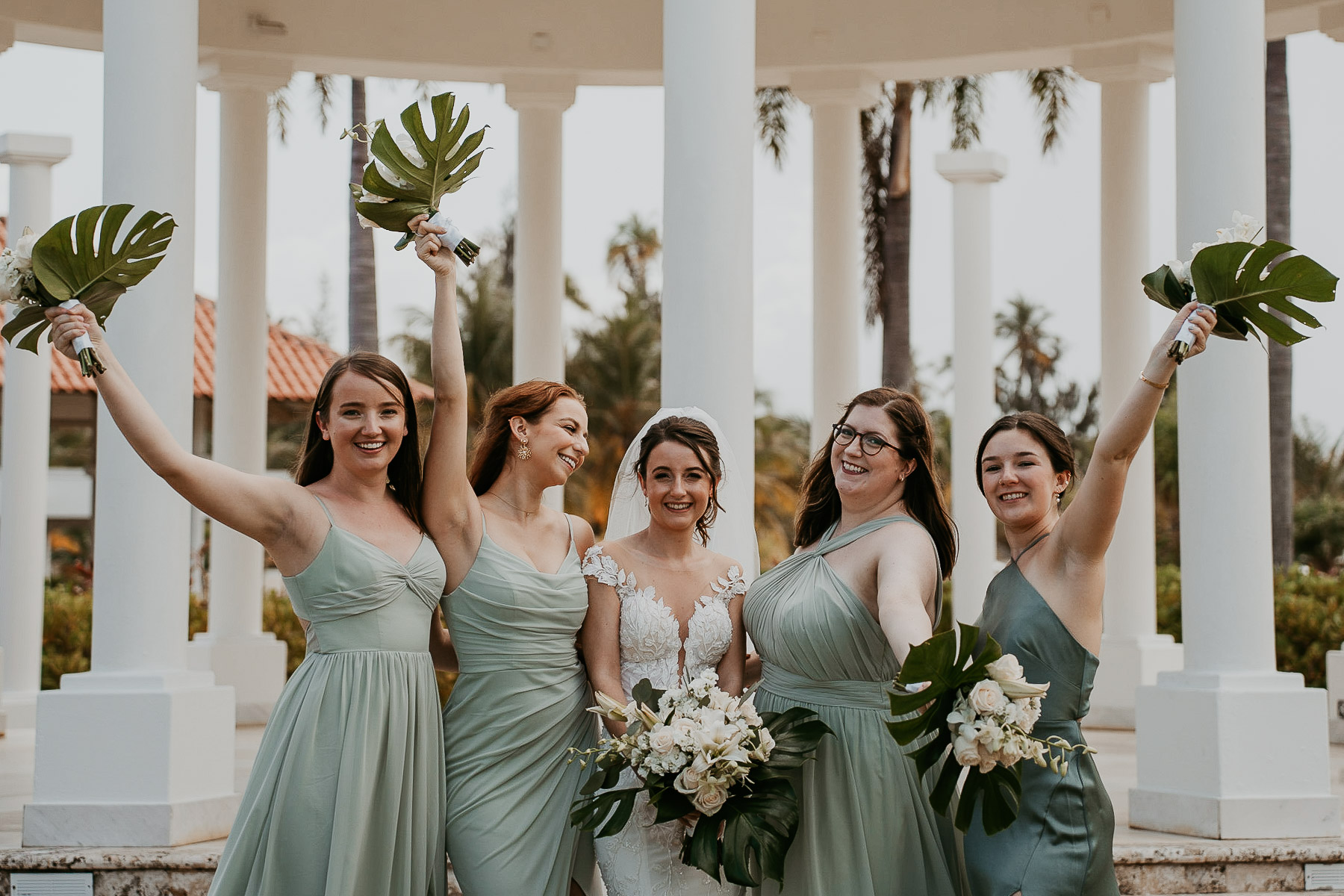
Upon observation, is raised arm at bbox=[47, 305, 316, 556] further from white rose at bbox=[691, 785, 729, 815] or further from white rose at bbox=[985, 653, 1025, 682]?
white rose at bbox=[985, 653, 1025, 682]

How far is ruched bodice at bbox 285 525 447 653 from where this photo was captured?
736cm

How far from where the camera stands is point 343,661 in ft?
24.2

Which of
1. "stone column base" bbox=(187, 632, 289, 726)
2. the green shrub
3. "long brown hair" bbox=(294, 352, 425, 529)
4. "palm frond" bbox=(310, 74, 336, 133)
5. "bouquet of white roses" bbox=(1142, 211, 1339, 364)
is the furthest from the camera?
"palm frond" bbox=(310, 74, 336, 133)

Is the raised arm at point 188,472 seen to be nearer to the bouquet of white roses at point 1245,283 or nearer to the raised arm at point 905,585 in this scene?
the raised arm at point 905,585

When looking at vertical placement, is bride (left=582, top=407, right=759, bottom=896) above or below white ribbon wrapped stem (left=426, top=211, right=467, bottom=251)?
below

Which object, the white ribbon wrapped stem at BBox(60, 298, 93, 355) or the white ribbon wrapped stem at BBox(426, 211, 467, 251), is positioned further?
the white ribbon wrapped stem at BBox(426, 211, 467, 251)

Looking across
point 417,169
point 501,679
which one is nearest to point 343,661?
point 501,679

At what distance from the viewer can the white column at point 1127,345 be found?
755 inches

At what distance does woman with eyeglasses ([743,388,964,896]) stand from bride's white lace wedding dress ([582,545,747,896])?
0.88 ft

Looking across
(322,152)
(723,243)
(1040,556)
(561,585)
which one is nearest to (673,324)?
(723,243)

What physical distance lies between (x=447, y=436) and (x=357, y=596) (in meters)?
0.97

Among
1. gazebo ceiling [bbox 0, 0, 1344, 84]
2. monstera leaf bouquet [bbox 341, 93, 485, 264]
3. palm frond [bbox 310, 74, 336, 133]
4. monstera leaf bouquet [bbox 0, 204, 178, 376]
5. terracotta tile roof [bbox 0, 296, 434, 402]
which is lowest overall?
monstera leaf bouquet [bbox 0, 204, 178, 376]

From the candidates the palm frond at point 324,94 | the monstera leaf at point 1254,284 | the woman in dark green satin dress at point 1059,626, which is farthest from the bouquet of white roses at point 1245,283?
the palm frond at point 324,94

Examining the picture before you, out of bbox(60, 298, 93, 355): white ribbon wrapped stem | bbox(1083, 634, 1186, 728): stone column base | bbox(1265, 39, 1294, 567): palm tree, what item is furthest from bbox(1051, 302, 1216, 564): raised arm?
bbox(1265, 39, 1294, 567): palm tree
